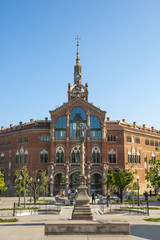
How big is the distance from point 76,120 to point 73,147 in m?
6.07

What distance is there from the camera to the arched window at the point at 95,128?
57.7 m

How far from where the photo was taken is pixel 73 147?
56906 mm

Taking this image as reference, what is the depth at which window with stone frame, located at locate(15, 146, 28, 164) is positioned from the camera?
2349 inches

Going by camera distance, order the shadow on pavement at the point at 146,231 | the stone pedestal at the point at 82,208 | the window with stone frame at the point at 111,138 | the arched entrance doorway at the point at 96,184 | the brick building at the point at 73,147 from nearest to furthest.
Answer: the shadow on pavement at the point at 146,231 < the stone pedestal at the point at 82,208 < the arched entrance doorway at the point at 96,184 < the brick building at the point at 73,147 < the window with stone frame at the point at 111,138

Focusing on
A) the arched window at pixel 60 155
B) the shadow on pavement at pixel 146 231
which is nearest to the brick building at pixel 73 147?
the arched window at pixel 60 155

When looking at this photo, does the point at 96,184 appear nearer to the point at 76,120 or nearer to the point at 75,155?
the point at 75,155

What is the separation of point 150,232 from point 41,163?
44.4 metres

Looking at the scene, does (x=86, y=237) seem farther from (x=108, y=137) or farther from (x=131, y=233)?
(x=108, y=137)

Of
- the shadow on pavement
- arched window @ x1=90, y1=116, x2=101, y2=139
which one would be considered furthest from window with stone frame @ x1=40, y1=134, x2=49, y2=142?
the shadow on pavement

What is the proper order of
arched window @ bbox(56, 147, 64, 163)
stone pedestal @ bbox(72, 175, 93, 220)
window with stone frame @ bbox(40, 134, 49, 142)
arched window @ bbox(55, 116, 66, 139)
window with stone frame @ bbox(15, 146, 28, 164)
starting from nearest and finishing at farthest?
stone pedestal @ bbox(72, 175, 93, 220)
arched window @ bbox(56, 147, 64, 163)
arched window @ bbox(55, 116, 66, 139)
window with stone frame @ bbox(40, 134, 49, 142)
window with stone frame @ bbox(15, 146, 28, 164)

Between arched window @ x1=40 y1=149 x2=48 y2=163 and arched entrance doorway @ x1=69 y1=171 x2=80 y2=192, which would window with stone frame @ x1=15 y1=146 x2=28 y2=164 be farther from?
arched entrance doorway @ x1=69 y1=171 x2=80 y2=192

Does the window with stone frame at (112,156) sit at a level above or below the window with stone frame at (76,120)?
below

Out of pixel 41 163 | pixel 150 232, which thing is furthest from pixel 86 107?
pixel 150 232

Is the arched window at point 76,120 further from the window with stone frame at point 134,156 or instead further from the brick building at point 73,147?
the window with stone frame at point 134,156
